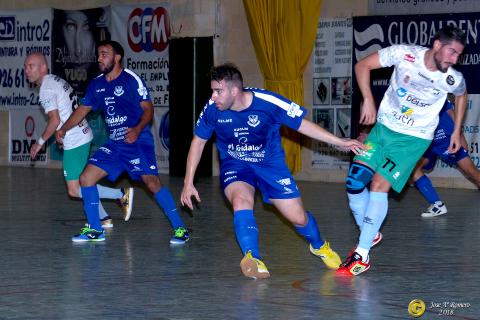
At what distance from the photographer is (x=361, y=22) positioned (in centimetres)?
1648

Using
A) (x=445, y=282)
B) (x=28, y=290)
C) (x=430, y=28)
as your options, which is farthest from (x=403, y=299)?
(x=430, y=28)

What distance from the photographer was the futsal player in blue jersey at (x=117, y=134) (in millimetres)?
9688

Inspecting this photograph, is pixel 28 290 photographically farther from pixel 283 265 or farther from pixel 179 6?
pixel 179 6

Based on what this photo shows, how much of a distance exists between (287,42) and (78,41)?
16.6ft

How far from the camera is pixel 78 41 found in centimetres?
2027

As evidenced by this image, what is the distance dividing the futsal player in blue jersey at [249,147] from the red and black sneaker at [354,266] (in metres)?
0.38

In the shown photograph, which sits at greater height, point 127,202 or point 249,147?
point 249,147

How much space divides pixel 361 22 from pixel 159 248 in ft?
26.6

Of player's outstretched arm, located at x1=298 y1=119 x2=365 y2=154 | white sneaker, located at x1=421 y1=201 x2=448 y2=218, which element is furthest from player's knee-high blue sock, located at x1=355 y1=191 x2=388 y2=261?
white sneaker, located at x1=421 y1=201 x2=448 y2=218

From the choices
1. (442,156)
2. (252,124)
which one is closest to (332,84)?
(442,156)

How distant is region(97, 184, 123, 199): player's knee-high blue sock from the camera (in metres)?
11.3

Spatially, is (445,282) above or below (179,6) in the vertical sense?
below

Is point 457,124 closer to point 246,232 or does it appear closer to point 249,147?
point 249,147

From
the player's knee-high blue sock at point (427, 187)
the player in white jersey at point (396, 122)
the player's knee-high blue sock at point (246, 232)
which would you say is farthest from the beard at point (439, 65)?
the player's knee-high blue sock at point (427, 187)
